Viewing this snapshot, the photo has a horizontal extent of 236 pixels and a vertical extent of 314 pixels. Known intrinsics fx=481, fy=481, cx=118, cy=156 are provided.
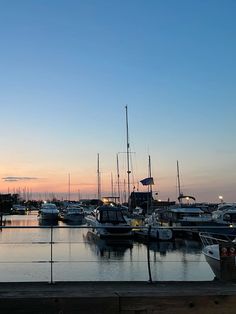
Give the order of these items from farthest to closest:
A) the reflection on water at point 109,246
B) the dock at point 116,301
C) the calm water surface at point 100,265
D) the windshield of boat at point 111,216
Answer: the windshield of boat at point 111,216
the reflection on water at point 109,246
the calm water surface at point 100,265
the dock at point 116,301

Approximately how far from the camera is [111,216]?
4994cm

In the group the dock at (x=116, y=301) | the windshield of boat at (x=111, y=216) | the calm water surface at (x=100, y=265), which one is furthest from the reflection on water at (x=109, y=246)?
the dock at (x=116, y=301)

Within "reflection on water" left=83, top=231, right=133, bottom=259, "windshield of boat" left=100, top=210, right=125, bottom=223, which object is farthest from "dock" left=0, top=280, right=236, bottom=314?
"windshield of boat" left=100, top=210, right=125, bottom=223

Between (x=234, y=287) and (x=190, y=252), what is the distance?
94.9 feet

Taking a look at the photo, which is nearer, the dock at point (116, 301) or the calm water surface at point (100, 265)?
the dock at point (116, 301)

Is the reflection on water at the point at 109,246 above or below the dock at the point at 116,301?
below

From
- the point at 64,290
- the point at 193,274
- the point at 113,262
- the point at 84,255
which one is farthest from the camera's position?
the point at 84,255

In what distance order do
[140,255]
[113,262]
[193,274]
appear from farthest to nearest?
[140,255], [113,262], [193,274]

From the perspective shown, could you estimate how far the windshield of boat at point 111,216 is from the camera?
49406 mm

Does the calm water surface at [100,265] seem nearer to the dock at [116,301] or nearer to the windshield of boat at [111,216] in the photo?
the windshield of boat at [111,216]

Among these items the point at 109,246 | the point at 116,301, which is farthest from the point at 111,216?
the point at 116,301

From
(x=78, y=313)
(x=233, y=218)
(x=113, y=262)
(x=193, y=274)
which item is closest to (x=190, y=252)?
(x=113, y=262)

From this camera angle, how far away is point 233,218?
57250mm

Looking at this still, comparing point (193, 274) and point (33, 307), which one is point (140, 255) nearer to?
point (193, 274)
